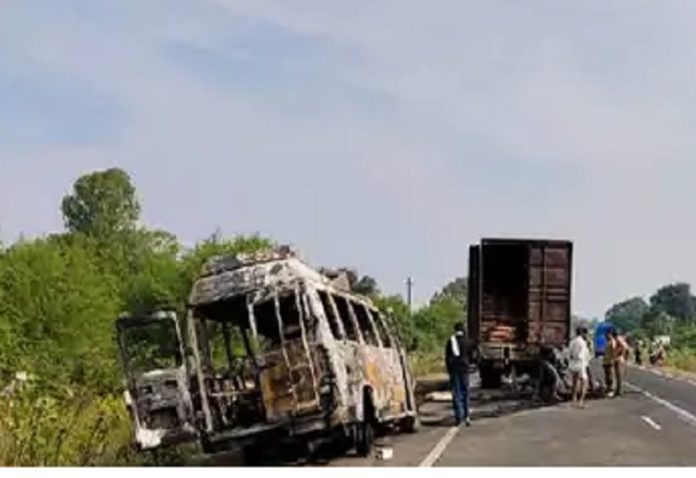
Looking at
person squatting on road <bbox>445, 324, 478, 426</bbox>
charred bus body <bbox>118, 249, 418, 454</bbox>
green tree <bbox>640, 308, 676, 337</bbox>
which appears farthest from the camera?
green tree <bbox>640, 308, 676, 337</bbox>

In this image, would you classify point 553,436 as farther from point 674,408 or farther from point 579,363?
point 674,408

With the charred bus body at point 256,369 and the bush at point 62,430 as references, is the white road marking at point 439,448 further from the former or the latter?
the bush at point 62,430

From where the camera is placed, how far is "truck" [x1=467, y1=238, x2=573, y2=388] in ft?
80.3

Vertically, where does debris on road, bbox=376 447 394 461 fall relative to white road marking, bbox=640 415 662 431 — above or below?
below

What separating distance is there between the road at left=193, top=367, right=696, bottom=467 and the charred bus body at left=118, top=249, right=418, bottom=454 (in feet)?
1.68

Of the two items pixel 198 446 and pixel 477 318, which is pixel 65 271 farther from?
pixel 198 446

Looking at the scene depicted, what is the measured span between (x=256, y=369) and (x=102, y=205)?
7.82m

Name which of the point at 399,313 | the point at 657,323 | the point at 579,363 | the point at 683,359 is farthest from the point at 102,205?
the point at 657,323

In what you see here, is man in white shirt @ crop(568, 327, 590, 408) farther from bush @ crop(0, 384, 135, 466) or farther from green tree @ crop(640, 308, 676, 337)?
green tree @ crop(640, 308, 676, 337)

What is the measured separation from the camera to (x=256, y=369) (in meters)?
13.1

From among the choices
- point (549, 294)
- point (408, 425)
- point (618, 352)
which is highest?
point (549, 294)

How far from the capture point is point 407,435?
1648cm

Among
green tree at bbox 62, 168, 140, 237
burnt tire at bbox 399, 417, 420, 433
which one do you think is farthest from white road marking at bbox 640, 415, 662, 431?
green tree at bbox 62, 168, 140, 237
